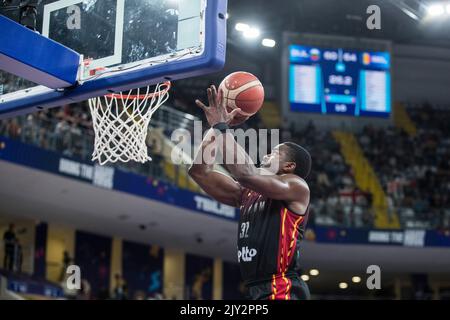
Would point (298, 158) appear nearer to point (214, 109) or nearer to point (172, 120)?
point (214, 109)

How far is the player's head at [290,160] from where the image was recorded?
14.4 ft

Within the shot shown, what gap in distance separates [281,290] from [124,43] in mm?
2002

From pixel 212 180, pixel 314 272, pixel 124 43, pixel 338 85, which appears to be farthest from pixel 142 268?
pixel 212 180

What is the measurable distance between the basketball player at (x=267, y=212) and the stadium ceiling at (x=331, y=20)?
1383cm

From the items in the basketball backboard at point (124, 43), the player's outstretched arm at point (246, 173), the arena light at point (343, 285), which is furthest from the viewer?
the arena light at point (343, 285)

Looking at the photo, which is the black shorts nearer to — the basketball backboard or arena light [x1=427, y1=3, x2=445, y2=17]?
the basketball backboard

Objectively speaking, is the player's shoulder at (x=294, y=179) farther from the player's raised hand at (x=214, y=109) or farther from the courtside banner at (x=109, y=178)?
the courtside banner at (x=109, y=178)

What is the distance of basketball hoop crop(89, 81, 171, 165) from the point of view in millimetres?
5730

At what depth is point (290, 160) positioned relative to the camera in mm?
4406

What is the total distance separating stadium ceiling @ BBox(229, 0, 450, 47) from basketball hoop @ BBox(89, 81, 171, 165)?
40.1 feet
